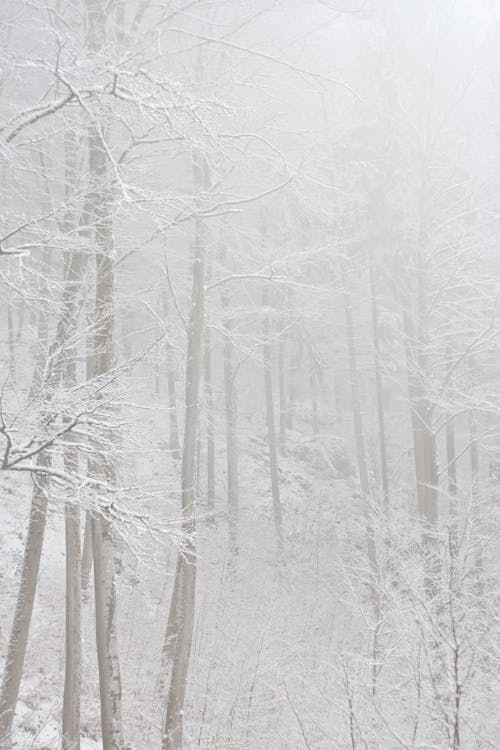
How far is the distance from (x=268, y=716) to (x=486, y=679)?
403 cm

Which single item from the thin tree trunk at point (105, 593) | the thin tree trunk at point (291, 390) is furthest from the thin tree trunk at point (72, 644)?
the thin tree trunk at point (291, 390)

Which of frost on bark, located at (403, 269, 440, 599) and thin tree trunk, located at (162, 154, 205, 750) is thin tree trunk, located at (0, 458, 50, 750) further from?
frost on bark, located at (403, 269, 440, 599)

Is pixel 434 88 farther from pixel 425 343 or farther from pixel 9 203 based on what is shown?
pixel 9 203

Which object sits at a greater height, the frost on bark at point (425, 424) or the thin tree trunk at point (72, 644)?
the frost on bark at point (425, 424)

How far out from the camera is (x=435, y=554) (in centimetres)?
895

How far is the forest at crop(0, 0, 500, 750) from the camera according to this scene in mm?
4609

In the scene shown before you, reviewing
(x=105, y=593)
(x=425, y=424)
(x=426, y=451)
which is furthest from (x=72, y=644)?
(x=425, y=424)

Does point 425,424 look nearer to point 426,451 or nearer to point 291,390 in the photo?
point 426,451

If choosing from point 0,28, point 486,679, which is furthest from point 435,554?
point 0,28

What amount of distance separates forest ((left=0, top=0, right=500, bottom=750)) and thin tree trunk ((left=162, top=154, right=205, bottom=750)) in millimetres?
48

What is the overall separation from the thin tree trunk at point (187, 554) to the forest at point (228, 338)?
0.05m

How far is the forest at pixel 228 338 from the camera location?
4.61 metres

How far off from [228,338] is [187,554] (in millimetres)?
4644

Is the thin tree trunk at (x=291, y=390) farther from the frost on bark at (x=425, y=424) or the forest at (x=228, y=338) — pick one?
the frost on bark at (x=425, y=424)
